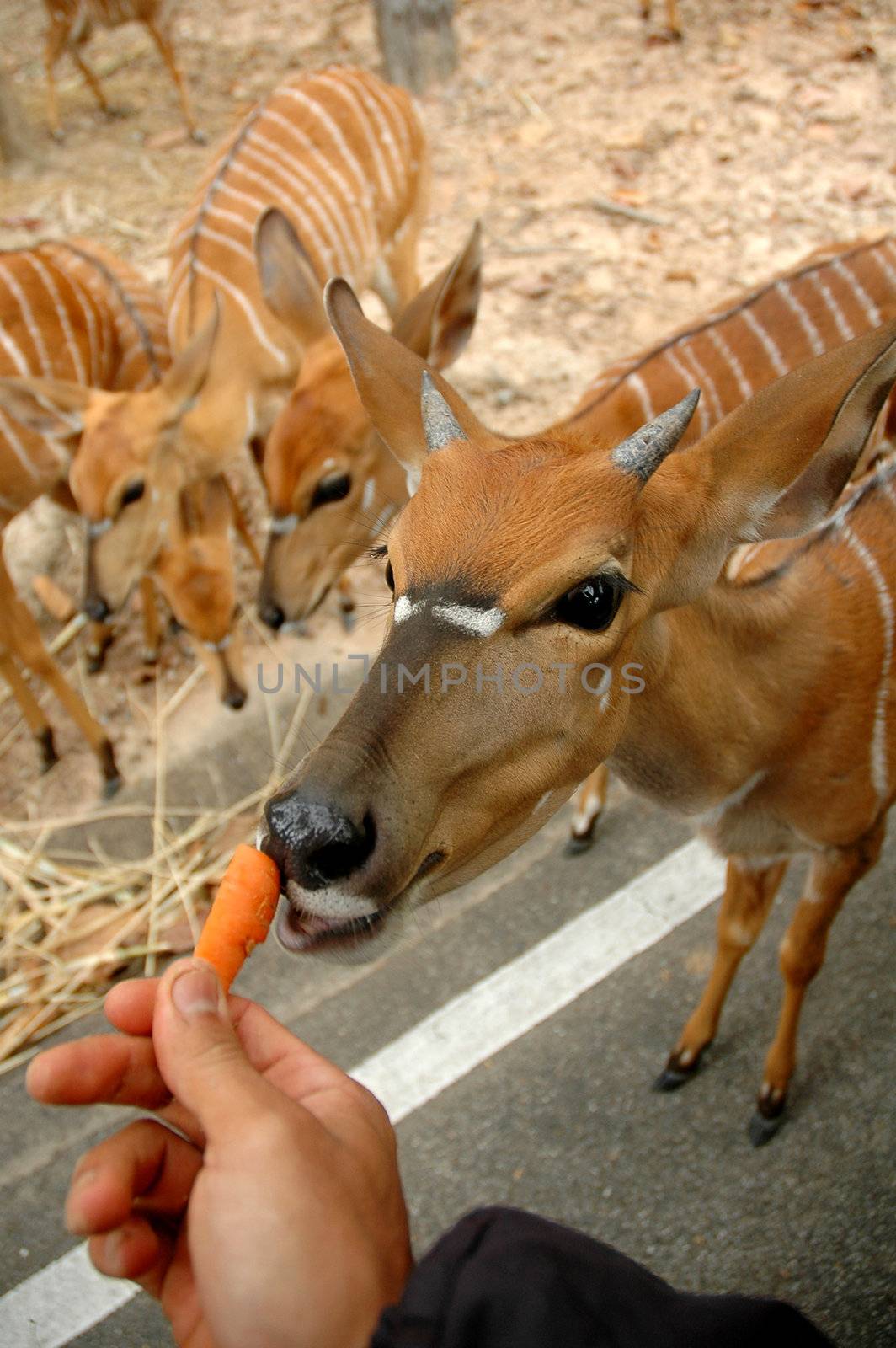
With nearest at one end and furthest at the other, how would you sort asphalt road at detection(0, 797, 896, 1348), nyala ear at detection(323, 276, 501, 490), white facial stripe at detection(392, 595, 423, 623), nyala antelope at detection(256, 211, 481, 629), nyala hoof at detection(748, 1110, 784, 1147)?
white facial stripe at detection(392, 595, 423, 623), nyala ear at detection(323, 276, 501, 490), asphalt road at detection(0, 797, 896, 1348), nyala hoof at detection(748, 1110, 784, 1147), nyala antelope at detection(256, 211, 481, 629)

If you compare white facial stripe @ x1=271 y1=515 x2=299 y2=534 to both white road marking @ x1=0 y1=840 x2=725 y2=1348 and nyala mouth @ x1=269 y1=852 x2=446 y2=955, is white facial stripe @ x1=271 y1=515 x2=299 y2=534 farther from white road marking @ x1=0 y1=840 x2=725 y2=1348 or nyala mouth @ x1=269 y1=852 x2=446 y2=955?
nyala mouth @ x1=269 y1=852 x2=446 y2=955

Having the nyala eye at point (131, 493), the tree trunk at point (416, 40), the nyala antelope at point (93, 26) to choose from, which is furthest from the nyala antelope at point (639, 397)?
the nyala antelope at point (93, 26)

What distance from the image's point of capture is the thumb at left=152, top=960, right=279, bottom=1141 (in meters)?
1.31

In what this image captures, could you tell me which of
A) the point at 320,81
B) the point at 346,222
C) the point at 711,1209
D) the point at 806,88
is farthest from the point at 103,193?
the point at 711,1209

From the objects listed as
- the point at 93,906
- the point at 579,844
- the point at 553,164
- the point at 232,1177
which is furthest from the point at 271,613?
the point at 553,164

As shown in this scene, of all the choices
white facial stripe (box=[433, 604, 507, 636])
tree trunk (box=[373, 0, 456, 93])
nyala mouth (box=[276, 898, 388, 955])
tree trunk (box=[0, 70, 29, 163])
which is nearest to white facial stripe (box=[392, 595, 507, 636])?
white facial stripe (box=[433, 604, 507, 636])

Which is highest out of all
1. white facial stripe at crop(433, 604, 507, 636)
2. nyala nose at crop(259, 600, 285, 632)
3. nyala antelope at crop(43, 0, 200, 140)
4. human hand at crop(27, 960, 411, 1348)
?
nyala antelope at crop(43, 0, 200, 140)

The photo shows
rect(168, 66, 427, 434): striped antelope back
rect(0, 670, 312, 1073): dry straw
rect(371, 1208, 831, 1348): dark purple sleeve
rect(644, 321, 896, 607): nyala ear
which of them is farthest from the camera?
rect(168, 66, 427, 434): striped antelope back

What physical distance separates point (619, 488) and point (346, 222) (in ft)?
11.4

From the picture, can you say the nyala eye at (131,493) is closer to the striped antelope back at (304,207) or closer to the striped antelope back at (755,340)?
the striped antelope back at (304,207)

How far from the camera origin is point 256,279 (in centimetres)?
431

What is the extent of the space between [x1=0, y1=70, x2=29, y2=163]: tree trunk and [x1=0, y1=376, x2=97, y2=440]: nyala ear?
14.4 feet

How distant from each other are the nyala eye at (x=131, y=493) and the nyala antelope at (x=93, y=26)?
468 centimetres

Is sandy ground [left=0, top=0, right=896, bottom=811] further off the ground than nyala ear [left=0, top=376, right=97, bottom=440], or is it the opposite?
nyala ear [left=0, top=376, right=97, bottom=440]
